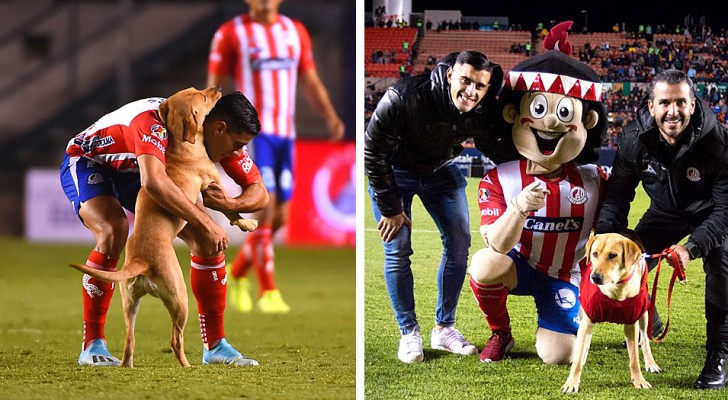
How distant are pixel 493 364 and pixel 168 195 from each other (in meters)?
1.38

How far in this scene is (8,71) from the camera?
18.3ft

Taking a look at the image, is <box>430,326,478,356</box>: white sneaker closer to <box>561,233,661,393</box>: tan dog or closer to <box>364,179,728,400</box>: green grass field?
<box>364,179,728,400</box>: green grass field

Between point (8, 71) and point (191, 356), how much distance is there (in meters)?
3.00

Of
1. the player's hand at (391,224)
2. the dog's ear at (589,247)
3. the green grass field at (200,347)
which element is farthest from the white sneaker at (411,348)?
the dog's ear at (589,247)

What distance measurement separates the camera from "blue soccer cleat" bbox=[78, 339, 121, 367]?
339 cm

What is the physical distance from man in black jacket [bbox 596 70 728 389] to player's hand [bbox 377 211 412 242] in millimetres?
715

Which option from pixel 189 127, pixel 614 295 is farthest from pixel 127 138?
→ pixel 614 295

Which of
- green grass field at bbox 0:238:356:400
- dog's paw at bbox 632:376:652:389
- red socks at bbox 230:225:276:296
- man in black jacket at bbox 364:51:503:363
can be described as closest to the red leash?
dog's paw at bbox 632:376:652:389

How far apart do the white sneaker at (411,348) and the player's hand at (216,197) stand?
2.84 feet

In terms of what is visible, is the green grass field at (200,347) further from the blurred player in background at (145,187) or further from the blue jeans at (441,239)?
the blue jeans at (441,239)

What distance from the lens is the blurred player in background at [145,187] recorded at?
3258mm

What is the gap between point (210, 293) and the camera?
3418 millimetres

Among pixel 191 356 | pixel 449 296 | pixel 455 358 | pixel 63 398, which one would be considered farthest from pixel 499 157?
pixel 63 398

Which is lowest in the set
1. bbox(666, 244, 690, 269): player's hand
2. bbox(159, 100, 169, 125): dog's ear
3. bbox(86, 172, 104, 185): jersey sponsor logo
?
bbox(666, 244, 690, 269): player's hand
